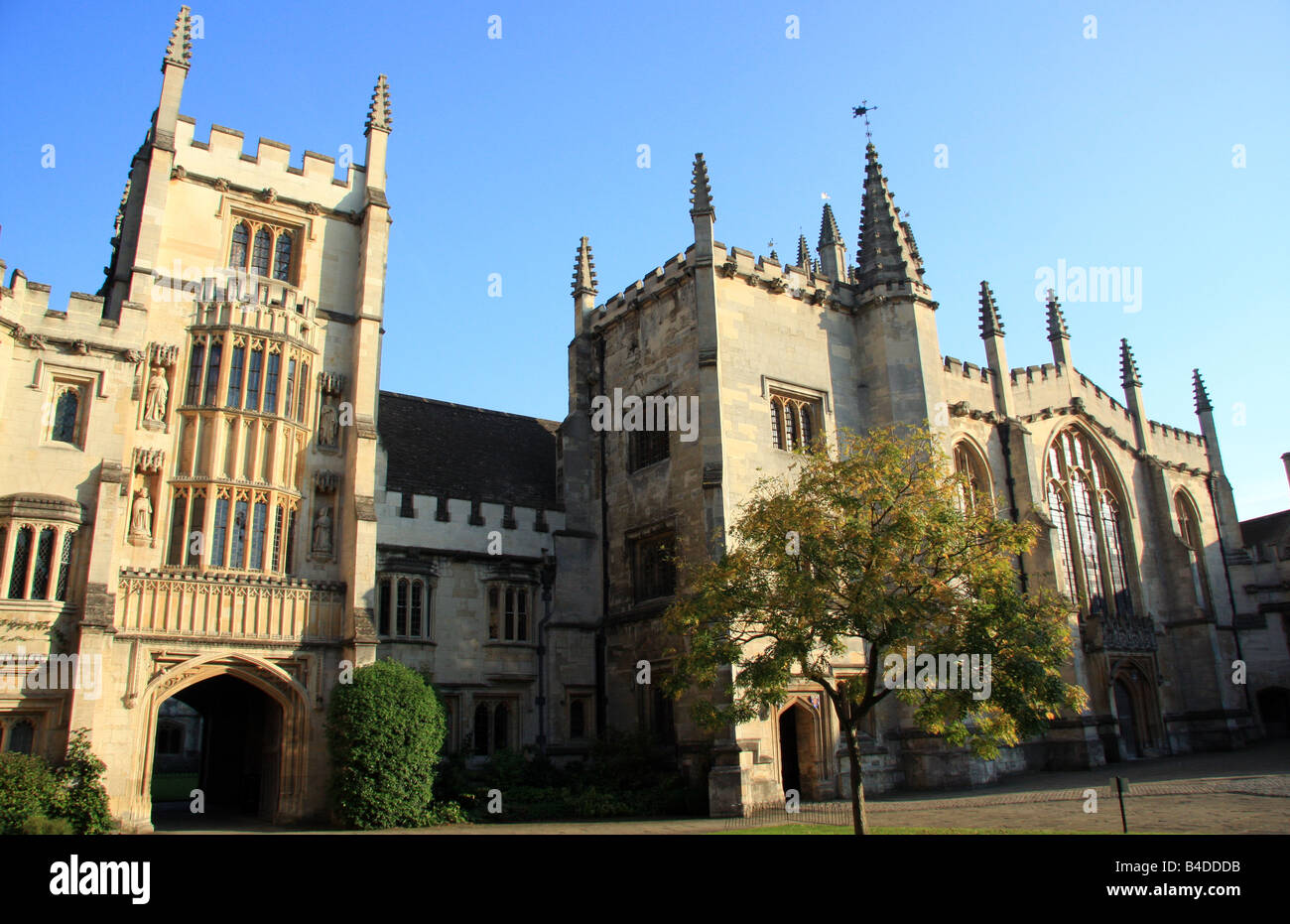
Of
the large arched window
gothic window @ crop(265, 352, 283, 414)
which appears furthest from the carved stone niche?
the large arched window

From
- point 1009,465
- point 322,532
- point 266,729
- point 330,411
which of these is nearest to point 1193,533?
point 1009,465

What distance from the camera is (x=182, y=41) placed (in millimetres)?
24125

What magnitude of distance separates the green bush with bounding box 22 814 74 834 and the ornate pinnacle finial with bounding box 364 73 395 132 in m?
19.1

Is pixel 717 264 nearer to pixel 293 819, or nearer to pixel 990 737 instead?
pixel 990 737

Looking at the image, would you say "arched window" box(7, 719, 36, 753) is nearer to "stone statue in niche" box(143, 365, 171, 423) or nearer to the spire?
"stone statue in niche" box(143, 365, 171, 423)

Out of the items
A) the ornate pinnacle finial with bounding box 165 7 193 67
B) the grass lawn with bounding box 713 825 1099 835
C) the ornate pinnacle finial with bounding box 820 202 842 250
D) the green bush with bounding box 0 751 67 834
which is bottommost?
the grass lawn with bounding box 713 825 1099 835

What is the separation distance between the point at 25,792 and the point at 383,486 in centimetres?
1139

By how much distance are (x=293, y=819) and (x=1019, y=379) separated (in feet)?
90.1

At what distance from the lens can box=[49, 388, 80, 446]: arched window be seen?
65.9 ft

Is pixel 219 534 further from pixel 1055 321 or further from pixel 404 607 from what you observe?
pixel 1055 321

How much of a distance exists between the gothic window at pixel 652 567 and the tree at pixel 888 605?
8603 mm

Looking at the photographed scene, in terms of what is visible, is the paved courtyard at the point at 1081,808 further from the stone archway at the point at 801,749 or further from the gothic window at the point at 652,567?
the gothic window at the point at 652,567

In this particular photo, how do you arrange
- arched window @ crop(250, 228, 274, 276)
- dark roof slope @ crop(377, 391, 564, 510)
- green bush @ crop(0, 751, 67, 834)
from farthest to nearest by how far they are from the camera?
dark roof slope @ crop(377, 391, 564, 510) → arched window @ crop(250, 228, 274, 276) → green bush @ crop(0, 751, 67, 834)
